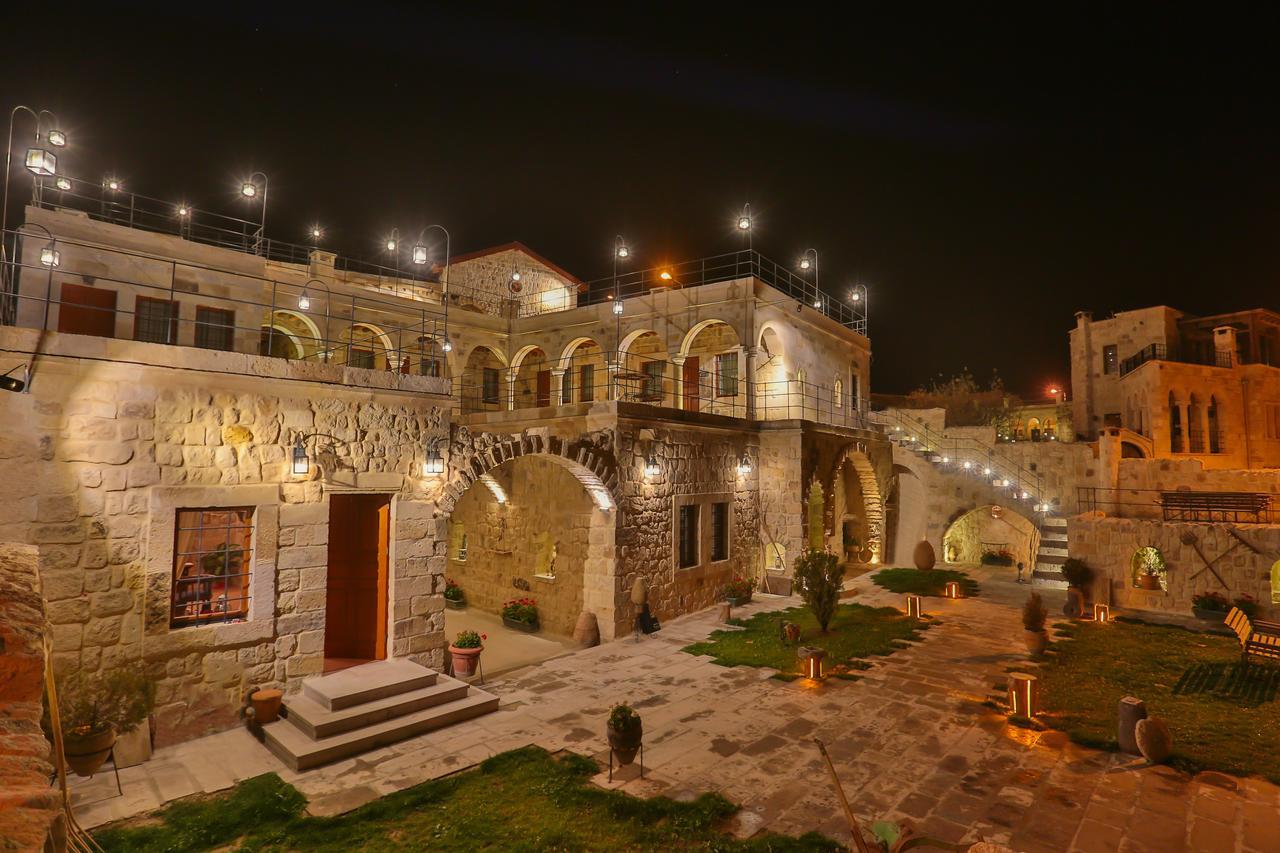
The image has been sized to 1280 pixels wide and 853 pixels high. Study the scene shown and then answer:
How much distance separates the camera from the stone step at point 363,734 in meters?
6.97

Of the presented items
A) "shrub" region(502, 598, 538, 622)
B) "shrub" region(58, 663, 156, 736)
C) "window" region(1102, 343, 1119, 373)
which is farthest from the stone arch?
"shrub" region(58, 663, 156, 736)

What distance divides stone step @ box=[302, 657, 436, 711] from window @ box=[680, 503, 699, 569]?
6.93 meters

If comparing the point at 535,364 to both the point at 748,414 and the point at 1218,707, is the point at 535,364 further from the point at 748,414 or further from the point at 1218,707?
the point at 1218,707

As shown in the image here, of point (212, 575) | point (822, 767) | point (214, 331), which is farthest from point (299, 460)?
point (214, 331)

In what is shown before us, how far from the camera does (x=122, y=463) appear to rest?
281 inches

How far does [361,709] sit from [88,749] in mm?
2564

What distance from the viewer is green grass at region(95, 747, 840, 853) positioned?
5414 millimetres

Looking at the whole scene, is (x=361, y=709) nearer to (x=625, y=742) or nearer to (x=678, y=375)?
(x=625, y=742)

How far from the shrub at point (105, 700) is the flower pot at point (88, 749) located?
0.05 m

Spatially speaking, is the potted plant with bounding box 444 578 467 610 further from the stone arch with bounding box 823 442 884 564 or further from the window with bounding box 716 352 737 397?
the stone arch with bounding box 823 442 884 564

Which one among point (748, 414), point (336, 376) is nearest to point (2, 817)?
point (336, 376)

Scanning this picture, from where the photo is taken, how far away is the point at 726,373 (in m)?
20.0

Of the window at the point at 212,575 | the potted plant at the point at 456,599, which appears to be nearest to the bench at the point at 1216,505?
the potted plant at the point at 456,599

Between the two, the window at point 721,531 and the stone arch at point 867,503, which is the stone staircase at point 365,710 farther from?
the stone arch at point 867,503
